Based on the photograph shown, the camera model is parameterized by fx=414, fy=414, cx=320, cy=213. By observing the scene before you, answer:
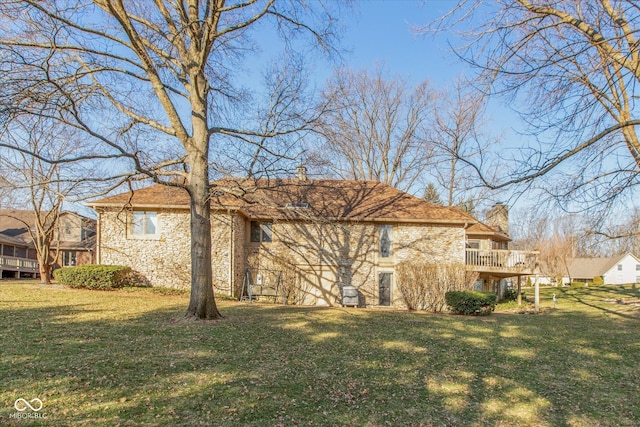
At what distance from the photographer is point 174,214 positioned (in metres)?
17.6

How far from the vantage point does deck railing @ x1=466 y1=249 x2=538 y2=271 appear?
1953cm

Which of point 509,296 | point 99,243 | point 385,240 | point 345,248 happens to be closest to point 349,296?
point 345,248

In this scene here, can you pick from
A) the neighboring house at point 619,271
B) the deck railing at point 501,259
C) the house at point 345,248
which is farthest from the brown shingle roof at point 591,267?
the house at point 345,248

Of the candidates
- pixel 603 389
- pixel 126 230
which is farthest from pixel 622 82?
pixel 126 230

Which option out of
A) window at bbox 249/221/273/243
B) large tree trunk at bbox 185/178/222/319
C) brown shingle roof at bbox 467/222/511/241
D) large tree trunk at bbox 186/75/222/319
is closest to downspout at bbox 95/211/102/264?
window at bbox 249/221/273/243

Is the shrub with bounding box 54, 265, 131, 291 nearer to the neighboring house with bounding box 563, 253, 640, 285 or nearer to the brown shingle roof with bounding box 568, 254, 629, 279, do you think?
the neighboring house with bounding box 563, 253, 640, 285

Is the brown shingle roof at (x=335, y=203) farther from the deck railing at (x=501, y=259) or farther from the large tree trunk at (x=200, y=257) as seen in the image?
the large tree trunk at (x=200, y=257)

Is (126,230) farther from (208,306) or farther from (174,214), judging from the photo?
(208,306)

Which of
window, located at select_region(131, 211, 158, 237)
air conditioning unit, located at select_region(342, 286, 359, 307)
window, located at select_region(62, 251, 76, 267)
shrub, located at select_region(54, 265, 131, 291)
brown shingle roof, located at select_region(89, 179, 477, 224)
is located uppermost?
brown shingle roof, located at select_region(89, 179, 477, 224)

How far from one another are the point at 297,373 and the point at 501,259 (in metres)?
16.3

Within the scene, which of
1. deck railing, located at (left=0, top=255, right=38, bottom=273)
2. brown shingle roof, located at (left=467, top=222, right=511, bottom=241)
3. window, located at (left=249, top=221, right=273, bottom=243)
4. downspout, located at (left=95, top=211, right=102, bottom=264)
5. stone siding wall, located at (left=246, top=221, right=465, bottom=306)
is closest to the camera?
downspout, located at (left=95, top=211, right=102, bottom=264)

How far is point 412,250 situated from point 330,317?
28.2ft

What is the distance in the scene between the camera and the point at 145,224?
1766 centimetres

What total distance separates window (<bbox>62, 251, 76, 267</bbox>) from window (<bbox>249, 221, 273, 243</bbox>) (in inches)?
851
